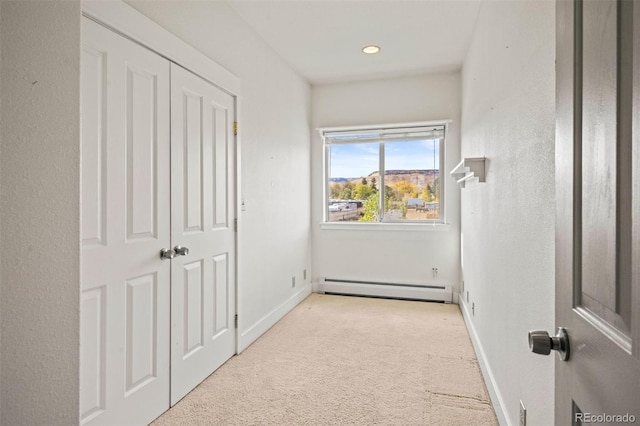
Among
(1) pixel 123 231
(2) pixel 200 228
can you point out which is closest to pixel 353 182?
(2) pixel 200 228

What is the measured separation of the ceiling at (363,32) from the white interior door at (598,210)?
229 centimetres

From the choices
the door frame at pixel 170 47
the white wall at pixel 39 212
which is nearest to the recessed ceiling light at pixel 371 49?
the door frame at pixel 170 47

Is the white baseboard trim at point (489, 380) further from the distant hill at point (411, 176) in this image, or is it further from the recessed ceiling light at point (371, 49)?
the recessed ceiling light at point (371, 49)

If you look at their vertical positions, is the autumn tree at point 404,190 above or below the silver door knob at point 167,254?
above

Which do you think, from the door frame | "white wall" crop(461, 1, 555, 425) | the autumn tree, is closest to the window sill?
the autumn tree

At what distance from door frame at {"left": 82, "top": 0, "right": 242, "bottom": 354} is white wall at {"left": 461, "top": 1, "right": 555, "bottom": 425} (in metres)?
1.73

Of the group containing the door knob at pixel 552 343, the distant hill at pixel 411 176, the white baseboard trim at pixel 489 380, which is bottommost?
the white baseboard trim at pixel 489 380

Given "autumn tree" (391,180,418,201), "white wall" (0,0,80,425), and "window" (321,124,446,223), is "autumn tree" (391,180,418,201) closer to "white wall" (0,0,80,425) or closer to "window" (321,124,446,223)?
"window" (321,124,446,223)

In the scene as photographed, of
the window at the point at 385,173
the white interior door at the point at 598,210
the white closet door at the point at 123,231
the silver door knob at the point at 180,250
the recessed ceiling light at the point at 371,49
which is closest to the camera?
the white interior door at the point at 598,210

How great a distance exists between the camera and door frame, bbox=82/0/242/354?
62.2 inches

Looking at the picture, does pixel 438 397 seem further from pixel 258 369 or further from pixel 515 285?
pixel 258 369

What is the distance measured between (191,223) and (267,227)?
1098 mm

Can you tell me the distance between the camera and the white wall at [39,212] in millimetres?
911

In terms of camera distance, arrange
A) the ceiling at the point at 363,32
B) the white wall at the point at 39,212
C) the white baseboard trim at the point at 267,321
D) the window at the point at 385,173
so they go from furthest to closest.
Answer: the window at the point at 385,173, the white baseboard trim at the point at 267,321, the ceiling at the point at 363,32, the white wall at the point at 39,212
